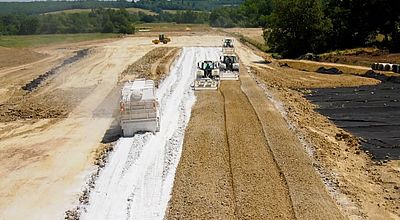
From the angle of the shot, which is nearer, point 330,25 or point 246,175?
point 246,175

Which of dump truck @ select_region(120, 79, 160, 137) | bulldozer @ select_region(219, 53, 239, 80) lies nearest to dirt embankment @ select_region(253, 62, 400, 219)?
dump truck @ select_region(120, 79, 160, 137)

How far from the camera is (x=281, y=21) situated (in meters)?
53.3

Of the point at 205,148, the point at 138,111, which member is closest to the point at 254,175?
the point at 205,148

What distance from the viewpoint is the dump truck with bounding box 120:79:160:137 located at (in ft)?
64.0

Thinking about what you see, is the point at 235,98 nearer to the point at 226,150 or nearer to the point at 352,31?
the point at 226,150

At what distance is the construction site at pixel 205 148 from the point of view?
42.0 ft

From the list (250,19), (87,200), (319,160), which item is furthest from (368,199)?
(250,19)

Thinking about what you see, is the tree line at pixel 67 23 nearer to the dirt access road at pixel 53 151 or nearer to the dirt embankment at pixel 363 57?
the dirt embankment at pixel 363 57

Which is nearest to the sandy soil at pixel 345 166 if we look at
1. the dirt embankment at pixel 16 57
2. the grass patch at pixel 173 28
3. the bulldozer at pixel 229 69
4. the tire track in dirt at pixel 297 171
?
the tire track in dirt at pixel 297 171

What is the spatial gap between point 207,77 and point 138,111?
1237 centimetres

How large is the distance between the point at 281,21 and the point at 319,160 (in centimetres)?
3913

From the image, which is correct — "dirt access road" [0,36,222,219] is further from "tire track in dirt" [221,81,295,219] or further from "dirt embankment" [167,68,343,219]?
"tire track in dirt" [221,81,295,219]

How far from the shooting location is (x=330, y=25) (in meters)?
53.2

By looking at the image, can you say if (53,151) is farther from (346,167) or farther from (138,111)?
(346,167)
